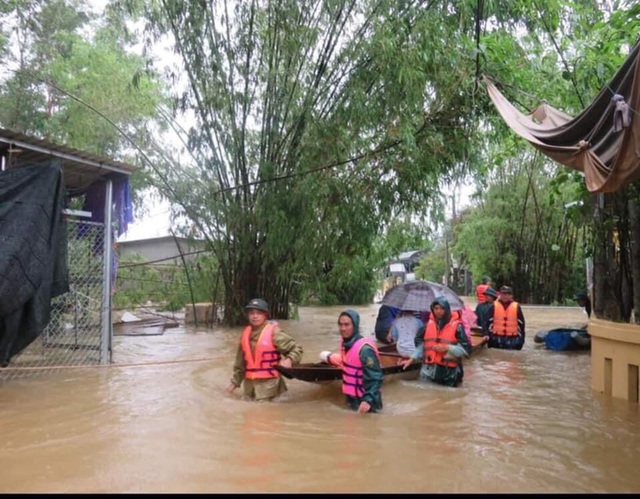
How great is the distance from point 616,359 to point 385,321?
409 centimetres

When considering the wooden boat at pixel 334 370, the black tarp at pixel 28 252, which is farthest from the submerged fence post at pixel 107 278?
the wooden boat at pixel 334 370

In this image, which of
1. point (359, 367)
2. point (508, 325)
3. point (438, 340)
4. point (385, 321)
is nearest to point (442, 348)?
point (438, 340)

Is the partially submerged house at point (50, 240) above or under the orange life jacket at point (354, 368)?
above

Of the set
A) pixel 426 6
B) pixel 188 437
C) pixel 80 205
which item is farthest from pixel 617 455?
pixel 80 205

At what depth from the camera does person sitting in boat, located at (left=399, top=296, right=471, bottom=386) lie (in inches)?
257

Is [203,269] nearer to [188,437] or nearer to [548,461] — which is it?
[188,437]

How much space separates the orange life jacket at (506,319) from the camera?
9.95 meters

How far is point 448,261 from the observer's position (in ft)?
98.0

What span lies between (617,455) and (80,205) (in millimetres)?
9111

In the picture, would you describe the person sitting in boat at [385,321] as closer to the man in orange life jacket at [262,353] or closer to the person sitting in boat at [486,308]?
the person sitting in boat at [486,308]

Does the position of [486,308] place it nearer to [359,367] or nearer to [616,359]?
[616,359]

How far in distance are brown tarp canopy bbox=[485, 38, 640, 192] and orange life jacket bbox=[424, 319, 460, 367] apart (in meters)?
2.28

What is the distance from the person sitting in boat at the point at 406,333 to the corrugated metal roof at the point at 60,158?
4350mm

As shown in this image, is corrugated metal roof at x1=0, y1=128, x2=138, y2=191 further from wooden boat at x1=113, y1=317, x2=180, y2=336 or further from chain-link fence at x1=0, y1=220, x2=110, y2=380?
wooden boat at x1=113, y1=317, x2=180, y2=336
